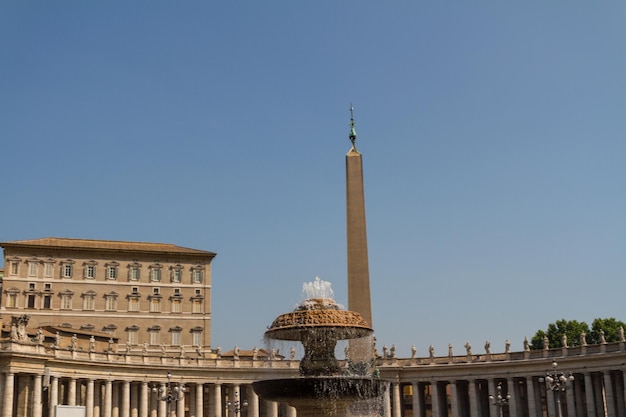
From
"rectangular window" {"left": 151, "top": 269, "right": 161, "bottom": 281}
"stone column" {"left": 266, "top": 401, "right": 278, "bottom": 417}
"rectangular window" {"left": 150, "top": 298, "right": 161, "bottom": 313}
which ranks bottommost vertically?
"stone column" {"left": 266, "top": 401, "right": 278, "bottom": 417}

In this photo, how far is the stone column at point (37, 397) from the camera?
60.3 m

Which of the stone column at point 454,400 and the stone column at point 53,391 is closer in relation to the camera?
the stone column at point 53,391

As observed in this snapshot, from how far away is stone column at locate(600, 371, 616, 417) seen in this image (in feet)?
214

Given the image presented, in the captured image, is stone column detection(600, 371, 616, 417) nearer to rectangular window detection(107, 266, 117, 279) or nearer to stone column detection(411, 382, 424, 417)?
stone column detection(411, 382, 424, 417)

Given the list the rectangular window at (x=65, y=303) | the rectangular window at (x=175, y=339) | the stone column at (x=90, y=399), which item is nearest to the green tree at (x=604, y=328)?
the rectangular window at (x=175, y=339)

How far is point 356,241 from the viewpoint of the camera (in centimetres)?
4650

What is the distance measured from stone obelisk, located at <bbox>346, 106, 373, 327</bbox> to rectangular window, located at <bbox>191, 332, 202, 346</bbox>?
48.1 meters

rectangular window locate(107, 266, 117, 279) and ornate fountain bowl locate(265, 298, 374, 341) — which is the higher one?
rectangular window locate(107, 266, 117, 279)

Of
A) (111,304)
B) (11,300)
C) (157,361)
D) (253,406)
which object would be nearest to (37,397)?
(157,361)

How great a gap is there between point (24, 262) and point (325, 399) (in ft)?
209

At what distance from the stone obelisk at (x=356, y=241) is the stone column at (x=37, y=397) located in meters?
29.5

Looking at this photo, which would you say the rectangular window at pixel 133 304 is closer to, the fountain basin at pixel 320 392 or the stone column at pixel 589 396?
the stone column at pixel 589 396

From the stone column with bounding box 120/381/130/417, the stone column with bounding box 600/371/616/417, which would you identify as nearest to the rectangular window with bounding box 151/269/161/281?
the stone column with bounding box 120/381/130/417

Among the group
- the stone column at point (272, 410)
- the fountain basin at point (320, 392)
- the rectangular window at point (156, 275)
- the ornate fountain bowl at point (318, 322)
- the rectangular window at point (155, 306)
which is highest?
the rectangular window at point (156, 275)
